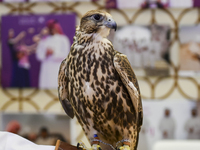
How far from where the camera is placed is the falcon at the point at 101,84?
40cm

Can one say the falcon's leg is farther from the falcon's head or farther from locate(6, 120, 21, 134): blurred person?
locate(6, 120, 21, 134): blurred person

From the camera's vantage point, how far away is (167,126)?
3.08ft

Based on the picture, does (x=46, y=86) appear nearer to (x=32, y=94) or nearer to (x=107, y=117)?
(x=32, y=94)

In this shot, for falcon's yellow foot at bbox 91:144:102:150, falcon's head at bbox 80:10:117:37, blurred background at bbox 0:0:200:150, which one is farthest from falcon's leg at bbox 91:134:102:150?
blurred background at bbox 0:0:200:150

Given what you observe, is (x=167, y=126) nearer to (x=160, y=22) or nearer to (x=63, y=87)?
(x=160, y=22)

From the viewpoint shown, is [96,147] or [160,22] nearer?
[96,147]

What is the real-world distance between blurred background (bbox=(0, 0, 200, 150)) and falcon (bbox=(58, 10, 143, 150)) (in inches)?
20.7

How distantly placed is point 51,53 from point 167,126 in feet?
1.88

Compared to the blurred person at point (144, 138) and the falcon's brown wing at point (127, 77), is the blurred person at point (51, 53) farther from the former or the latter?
the falcon's brown wing at point (127, 77)

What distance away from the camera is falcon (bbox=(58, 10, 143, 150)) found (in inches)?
15.7

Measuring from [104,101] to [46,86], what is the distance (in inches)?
24.4

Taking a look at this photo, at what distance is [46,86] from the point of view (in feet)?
3.20

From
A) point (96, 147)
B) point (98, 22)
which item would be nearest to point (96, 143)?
point (96, 147)

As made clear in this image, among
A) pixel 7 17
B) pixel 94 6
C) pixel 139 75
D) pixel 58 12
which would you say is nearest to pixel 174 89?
pixel 139 75
